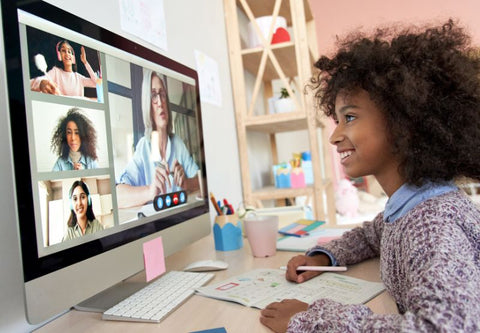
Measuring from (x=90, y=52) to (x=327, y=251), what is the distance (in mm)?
588

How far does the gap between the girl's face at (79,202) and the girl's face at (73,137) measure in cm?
6

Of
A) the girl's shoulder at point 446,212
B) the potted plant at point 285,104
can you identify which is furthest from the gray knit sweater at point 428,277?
the potted plant at point 285,104

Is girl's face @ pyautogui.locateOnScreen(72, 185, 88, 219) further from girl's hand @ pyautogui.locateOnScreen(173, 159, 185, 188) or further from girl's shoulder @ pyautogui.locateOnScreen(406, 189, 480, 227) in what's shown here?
girl's shoulder @ pyautogui.locateOnScreen(406, 189, 480, 227)

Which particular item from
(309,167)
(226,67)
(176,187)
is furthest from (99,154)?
(309,167)

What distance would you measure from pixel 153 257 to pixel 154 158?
0.19 metres

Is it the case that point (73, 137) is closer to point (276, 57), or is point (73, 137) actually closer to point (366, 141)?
point (366, 141)

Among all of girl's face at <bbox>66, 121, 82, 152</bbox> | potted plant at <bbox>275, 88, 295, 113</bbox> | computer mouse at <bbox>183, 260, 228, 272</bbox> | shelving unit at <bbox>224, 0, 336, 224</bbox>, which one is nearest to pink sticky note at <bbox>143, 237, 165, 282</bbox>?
computer mouse at <bbox>183, 260, 228, 272</bbox>

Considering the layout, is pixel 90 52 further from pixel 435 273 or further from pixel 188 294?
pixel 435 273

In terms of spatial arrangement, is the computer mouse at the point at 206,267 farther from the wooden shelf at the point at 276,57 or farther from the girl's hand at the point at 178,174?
the wooden shelf at the point at 276,57

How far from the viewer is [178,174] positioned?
837 mm

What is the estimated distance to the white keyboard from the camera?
59 centimetres

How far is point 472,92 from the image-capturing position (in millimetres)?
601

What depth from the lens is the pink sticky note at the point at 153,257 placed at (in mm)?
681

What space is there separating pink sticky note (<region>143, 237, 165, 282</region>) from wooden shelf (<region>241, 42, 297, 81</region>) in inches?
48.3
